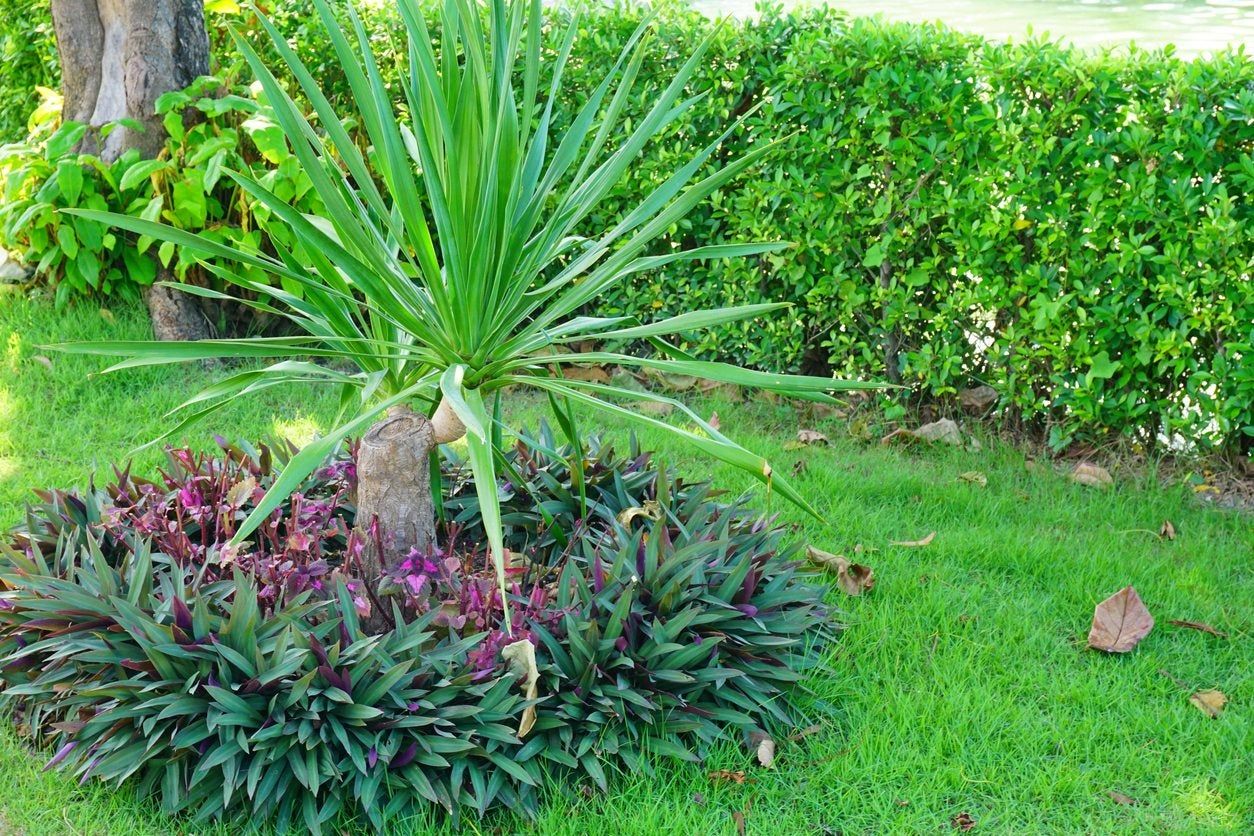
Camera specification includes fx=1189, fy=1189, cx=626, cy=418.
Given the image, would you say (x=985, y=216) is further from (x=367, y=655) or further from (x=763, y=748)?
(x=367, y=655)

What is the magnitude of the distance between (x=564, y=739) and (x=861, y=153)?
2.92m

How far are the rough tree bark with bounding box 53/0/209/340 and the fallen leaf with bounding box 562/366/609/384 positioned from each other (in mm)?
1696

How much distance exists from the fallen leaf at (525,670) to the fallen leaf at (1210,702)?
1734 mm

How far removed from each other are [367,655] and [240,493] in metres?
0.80

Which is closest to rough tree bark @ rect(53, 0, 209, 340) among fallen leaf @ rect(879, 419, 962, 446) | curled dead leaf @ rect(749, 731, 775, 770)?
fallen leaf @ rect(879, 419, 962, 446)

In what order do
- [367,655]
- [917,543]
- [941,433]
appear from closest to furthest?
[367,655] → [917,543] → [941,433]

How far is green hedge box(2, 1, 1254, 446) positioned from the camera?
13.4ft

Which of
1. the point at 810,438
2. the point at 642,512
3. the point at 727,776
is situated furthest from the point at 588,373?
the point at 727,776

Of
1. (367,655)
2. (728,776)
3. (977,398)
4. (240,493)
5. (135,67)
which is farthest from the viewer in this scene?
(135,67)

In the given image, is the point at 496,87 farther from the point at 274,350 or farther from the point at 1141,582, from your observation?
the point at 1141,582

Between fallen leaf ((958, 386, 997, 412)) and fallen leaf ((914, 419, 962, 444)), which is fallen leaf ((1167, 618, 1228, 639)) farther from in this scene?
fallen leaf ((958, 386, 997, 412))

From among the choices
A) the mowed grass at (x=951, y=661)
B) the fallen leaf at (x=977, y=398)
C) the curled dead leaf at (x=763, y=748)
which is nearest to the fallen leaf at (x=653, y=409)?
the mowed grass at (x=951, y=661)

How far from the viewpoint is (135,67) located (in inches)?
213

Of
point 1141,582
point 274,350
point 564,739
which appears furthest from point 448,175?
point 1141,582
